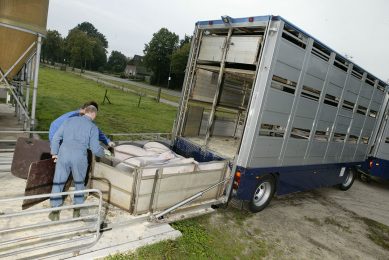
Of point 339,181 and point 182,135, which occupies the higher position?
point 182,135

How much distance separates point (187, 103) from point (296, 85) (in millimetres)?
2751

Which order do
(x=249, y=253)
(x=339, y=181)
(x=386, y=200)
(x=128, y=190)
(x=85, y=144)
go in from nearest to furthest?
(x=85, y=144), (x=128, y=190), (x=249, y=253), (x=339, y=181), (x=386, y=200)

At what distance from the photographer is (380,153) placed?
438 inches

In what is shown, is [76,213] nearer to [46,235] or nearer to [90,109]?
[46,235]

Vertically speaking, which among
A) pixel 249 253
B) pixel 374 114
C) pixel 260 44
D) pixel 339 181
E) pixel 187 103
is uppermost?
pixel 260 44

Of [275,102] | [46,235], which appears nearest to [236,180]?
[275,102]

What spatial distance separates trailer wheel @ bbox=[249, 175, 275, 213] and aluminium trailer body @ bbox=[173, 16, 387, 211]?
24 mm

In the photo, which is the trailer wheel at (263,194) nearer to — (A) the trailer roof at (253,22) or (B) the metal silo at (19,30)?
(A) the trailer roof at (253,22)

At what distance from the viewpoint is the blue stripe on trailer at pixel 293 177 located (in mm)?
6176

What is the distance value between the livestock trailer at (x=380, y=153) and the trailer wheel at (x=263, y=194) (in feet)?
20.3

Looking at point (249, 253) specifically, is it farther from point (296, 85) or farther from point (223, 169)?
point (296, 85)

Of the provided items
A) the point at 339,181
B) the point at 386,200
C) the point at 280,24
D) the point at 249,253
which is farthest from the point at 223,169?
the point at 386,200

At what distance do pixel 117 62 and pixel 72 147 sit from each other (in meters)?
109

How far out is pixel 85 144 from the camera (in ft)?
15.4
